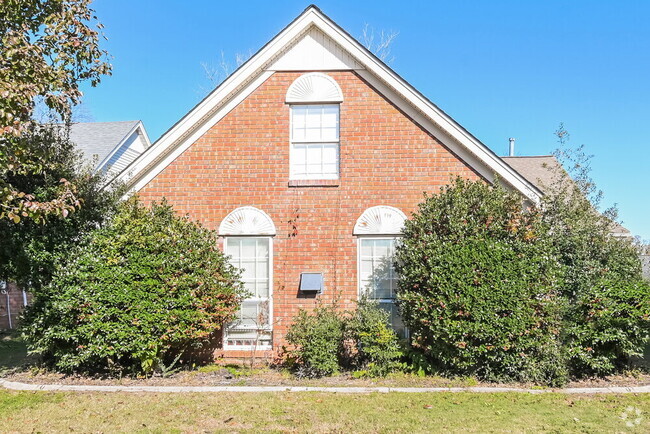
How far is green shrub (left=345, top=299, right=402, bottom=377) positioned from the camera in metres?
8.25

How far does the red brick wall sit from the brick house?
2 centimetres

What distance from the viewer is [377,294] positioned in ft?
31.3

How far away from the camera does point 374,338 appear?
27.2 feet

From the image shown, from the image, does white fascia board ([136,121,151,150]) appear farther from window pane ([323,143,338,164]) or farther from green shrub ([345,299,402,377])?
green shrub ([345,299,402,377])

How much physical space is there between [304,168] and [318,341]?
11.9 feet

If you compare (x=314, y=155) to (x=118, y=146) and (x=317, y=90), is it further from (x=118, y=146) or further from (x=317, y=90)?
(x=118, y=146)

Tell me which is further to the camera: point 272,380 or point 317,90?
point 317,90

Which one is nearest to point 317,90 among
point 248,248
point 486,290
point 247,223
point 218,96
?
point 218,96

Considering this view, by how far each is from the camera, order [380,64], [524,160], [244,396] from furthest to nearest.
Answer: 1. [524,160]
2. [380,64]
3. [244,396]

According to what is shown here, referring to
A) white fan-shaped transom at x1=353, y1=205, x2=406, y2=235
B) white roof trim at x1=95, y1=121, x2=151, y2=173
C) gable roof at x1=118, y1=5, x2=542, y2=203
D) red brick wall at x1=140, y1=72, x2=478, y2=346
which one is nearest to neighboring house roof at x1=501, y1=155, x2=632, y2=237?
gable roof at x1=118, y1=5, x2=542, y2=203

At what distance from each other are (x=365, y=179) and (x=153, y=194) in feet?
14.8

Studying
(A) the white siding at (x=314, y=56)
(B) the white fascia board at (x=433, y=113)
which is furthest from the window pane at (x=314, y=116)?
(B) the white fascia board at (x=433, y=113)

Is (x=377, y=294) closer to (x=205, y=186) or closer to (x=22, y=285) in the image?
(x=205, y=186)

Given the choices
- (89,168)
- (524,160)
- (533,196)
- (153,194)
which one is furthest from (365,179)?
(524,160)
